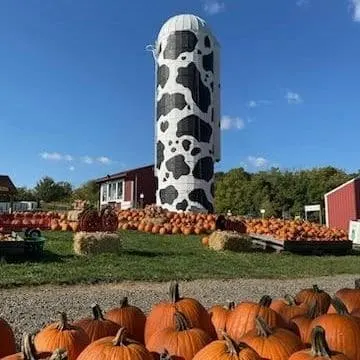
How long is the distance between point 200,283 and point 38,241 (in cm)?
389

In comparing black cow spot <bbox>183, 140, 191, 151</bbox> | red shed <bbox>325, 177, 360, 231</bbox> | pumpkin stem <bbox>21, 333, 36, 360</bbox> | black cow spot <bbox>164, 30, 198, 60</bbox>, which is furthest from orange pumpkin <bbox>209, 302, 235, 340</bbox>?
black cow spot <bbox>164, 30, 198, 60</bbox>

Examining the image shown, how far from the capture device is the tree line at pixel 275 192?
168 feet

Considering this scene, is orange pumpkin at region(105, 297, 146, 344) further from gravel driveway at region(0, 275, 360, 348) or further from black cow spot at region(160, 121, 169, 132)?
black cow spot at region(160, 121, 169, 132)

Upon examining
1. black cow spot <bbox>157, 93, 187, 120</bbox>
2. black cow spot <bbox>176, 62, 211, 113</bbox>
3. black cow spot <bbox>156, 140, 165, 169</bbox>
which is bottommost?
black cow spot <bbox>156, 140, 165, 169</bbox>

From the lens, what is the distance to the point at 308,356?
1.87 metres

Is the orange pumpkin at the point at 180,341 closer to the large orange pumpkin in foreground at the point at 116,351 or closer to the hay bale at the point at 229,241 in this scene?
the large orange pumpkin in foreground at the point at 116,351

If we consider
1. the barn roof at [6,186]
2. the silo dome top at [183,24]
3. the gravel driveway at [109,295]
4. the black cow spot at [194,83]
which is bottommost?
the gravel driveway at [109,295]

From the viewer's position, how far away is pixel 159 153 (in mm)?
26641

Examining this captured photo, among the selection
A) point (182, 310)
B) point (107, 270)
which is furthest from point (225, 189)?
point (182, 310)

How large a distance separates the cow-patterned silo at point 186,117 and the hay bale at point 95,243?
13286 mm

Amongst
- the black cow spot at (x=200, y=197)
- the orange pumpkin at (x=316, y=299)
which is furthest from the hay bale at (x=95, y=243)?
the black cow spot at (x=200, y=197)

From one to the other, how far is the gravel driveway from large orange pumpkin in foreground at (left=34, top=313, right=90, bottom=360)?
9.48 ft

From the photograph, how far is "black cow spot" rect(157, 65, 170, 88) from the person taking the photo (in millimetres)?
26781

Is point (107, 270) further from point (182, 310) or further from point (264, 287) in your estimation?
point (182, 310)
